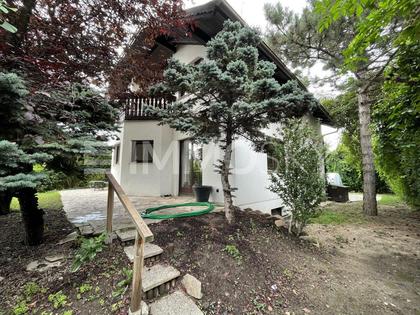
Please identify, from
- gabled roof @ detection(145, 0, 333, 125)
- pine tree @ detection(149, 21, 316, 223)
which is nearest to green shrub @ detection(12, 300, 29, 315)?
pine tree @ detection(149, 21, 316, 223)

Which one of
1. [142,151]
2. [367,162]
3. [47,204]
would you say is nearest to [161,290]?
[47,204]

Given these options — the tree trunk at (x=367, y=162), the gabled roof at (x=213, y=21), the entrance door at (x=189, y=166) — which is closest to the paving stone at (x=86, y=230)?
the entrance door at (x=189, y=166)

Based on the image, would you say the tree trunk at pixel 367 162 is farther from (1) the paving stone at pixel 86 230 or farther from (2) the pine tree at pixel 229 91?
(1) the paving stone at pixel 86 230

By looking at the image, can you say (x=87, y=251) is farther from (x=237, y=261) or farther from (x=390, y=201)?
(x=390, y=201)

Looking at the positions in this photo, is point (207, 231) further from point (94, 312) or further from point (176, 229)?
point (94, 312)

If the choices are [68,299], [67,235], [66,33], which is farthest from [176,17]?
[68,299]

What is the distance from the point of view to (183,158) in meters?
7.60

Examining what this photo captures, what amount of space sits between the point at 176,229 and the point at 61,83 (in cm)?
290

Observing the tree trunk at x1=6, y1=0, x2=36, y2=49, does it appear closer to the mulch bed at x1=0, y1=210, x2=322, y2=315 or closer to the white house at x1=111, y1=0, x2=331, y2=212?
the mulch bed at x1=0, y1=210, x2=322, y2=315

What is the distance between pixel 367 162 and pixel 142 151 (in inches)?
341

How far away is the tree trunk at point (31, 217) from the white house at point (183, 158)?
393 centimetres

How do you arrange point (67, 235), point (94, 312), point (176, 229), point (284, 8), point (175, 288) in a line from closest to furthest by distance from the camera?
point (94, 312) → point (175, 288) → point (67, 235) → point (176, 229) → point (284, 8)

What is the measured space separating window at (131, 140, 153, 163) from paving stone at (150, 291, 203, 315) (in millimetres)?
6250

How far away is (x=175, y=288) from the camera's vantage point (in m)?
2.38
